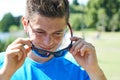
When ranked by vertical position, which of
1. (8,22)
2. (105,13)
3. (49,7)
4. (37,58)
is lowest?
(105,13)

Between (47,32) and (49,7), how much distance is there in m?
0.18

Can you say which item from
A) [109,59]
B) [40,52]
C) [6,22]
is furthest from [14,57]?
[6,22]

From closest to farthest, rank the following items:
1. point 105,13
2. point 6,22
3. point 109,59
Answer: point 109,59 < point 6,22 < point 105,13

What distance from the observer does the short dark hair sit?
9.86 ft

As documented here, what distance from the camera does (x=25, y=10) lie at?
318cm

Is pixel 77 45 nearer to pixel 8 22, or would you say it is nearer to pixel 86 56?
pixel 86 56

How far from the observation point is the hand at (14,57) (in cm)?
289

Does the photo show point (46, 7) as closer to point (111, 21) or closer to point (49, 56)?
point (49, 56)

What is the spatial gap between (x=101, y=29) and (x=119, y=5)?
5424mm

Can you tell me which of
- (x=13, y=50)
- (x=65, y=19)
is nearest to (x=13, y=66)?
(x=13, y=50)

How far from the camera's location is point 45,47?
299cm

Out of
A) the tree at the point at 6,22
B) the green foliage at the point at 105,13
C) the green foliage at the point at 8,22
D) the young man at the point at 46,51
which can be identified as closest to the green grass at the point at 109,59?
the young man at the point at 46,51

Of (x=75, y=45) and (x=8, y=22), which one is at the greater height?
(x=75, y=45)

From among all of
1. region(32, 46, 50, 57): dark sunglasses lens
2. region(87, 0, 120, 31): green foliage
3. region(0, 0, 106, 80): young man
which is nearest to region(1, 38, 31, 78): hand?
region(0, 0, 106, 80): young man
